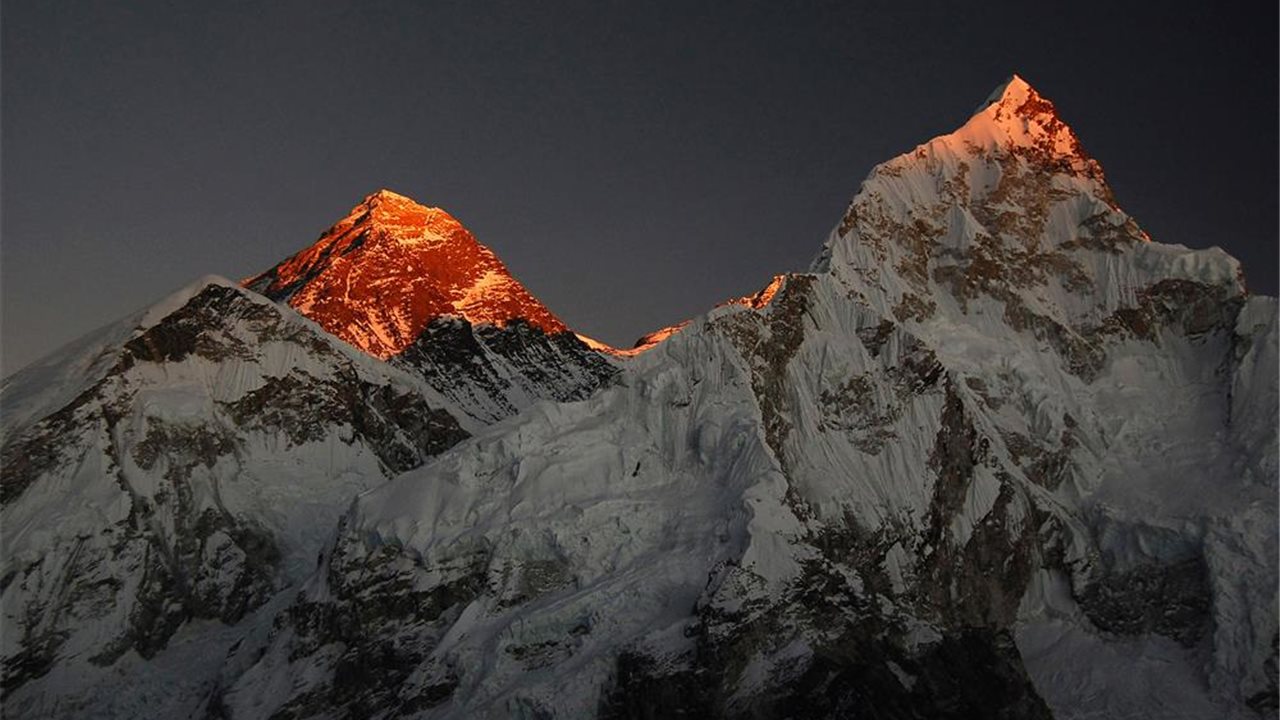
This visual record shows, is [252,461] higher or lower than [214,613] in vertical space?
higher

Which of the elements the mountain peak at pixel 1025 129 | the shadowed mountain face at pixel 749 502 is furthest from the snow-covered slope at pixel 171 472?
the mountain peak at pixel 1025 129

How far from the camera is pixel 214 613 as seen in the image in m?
104

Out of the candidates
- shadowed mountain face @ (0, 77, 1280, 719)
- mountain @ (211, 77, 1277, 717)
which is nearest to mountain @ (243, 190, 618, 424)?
shadowed mountain face @ (0, 77, 1280, 719)

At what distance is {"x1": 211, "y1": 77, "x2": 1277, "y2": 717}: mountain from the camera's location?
82.2 meters

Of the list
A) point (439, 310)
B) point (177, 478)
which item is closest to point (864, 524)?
point (177, 478)

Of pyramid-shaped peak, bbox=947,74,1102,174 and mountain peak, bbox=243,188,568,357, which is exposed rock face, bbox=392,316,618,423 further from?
pyramid-shaped peak, bbox=947,74,1102,174

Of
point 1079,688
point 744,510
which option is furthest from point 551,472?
point 1079,688

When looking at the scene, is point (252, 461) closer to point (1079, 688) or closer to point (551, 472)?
point (551, 472)

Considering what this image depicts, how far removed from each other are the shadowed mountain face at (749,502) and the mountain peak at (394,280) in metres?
29.6

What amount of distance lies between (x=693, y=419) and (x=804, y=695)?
73.1 feet

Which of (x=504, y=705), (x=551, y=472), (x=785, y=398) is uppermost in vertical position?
(x=785, y=398)

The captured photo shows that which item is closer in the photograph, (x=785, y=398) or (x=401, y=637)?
(x=401, y=637)

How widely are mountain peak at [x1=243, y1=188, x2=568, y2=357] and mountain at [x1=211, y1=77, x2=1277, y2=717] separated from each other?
54599 millimetres

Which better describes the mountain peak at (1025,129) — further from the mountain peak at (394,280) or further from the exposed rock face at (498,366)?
the mountain peak at (394,280)
